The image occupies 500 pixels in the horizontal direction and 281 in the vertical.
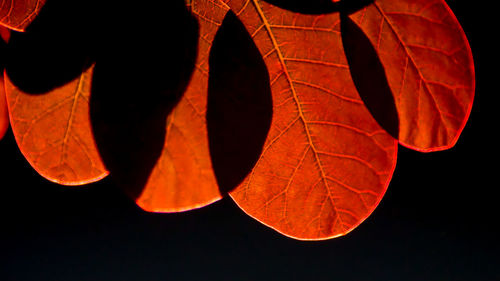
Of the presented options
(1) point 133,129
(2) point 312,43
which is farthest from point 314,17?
(1) point 133,129

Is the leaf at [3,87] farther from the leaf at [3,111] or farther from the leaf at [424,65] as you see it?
the leaf at [424,65]

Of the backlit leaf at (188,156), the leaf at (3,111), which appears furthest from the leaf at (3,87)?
the backlit leaf at (188,156)

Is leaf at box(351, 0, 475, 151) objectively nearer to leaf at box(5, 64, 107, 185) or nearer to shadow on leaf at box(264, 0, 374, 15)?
shadow on leaf at box(264, 0, 374, 15)

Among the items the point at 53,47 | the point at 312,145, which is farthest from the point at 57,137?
the point at 312,145

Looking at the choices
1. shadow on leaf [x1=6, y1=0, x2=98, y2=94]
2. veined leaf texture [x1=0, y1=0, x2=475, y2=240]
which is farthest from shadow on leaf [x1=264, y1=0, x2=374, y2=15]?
shadow on leaf [x1=6, y1=0, x2=98, y2=94]

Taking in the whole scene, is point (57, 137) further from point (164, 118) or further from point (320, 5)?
point (320, 5)
